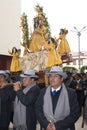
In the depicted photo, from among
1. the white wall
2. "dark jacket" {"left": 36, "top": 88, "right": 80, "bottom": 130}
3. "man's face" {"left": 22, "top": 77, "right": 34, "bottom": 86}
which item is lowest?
"dark jacket" {"left": 36, "top": 88, "right": 80, "bottom": 130}

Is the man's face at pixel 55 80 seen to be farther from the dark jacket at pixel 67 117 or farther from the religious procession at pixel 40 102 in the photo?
the dark jacket at pixel 67 117

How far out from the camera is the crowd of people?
15.9ft

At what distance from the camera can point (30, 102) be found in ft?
18.2

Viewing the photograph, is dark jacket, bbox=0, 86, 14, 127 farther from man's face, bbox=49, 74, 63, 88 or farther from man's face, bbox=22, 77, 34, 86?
man's face, bbox=49, 74, 63, 88

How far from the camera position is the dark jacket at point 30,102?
17.9 ft

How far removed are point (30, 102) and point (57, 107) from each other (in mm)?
796

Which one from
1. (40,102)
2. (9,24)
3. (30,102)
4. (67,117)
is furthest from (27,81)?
(9,24)

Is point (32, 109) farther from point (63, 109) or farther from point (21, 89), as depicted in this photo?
point (63, 109)

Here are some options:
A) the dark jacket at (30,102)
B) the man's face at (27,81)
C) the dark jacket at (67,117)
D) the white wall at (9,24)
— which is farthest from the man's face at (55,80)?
the white wall at (9,24)

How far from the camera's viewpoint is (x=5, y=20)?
22562 millimetres

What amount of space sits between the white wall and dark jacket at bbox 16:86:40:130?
52.0ft

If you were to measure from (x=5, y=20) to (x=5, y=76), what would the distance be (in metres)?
16.8

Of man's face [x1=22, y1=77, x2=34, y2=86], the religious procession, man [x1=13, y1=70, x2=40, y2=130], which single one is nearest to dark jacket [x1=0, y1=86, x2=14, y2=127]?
the religious procession

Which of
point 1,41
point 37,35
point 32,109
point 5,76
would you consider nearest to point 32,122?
point 32,109
